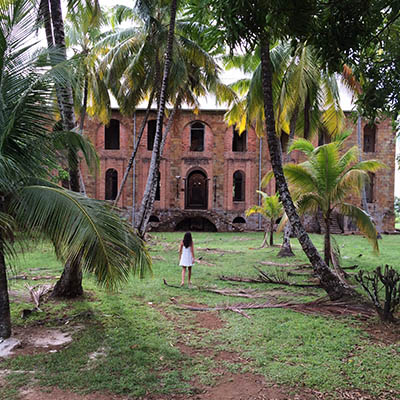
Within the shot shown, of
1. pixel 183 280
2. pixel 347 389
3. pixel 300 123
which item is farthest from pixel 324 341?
pixel 300 123

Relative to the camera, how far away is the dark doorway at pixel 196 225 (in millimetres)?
25594

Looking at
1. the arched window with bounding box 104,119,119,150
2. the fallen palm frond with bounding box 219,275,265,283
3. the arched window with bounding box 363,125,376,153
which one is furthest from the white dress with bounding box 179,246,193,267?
the arched window with bounding box 363,125,376,153

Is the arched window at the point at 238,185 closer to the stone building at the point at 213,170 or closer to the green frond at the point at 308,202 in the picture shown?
the stone building at the point at 213,170

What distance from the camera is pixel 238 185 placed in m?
26.2

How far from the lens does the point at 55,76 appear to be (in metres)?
4.62

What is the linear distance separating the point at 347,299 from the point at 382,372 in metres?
2.28

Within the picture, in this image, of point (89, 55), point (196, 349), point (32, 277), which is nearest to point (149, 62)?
point (89, 55)

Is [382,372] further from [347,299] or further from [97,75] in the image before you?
[97,75]

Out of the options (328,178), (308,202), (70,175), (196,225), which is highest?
(328,178)

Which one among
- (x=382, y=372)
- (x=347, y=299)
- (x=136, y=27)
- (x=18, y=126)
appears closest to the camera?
(x=382, y=372)

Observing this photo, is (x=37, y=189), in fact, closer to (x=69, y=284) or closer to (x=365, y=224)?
(x=69, y=284)

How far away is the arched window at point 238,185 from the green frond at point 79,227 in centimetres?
2094

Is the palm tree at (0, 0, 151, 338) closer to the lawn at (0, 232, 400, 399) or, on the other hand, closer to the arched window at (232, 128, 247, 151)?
the lawn at (0, 232, 400, 399)

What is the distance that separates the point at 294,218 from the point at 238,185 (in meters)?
20.0
